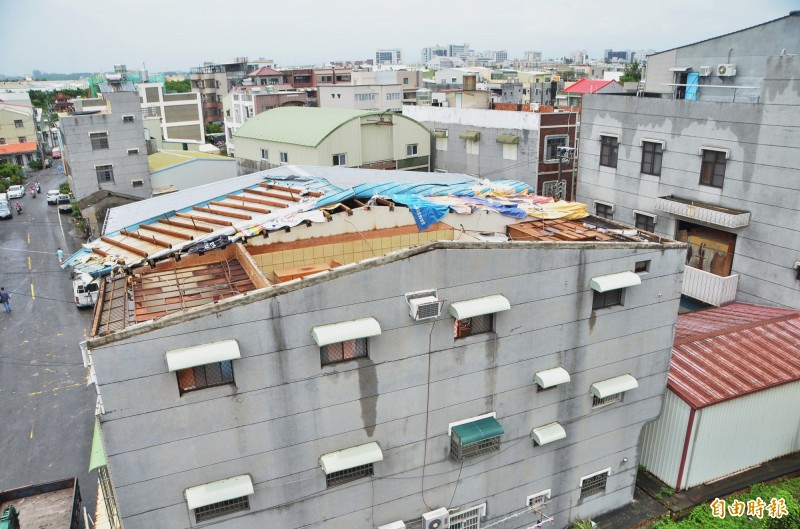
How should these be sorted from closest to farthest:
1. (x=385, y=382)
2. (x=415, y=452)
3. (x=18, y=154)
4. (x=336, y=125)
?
(x=385, y=382)
(x=415, y=452)
(x=336, y=125)
(x=18, y=154)

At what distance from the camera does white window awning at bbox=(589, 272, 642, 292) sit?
45.3 ft

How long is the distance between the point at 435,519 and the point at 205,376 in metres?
6.65

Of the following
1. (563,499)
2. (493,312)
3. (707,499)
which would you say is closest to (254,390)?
(493,312)

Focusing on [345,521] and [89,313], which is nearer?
[345,521]

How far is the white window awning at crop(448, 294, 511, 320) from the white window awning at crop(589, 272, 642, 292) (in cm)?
257

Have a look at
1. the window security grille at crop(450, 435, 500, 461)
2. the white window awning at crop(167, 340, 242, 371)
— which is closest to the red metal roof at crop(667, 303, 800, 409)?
the window security grille at crop(450, 435, 500, 461)

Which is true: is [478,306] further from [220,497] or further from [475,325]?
[220,497]

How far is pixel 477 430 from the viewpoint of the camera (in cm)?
1348

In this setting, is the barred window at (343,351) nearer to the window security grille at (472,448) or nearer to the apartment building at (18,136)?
the window security grille at (472,448)

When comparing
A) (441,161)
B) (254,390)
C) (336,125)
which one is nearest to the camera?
(254,390)

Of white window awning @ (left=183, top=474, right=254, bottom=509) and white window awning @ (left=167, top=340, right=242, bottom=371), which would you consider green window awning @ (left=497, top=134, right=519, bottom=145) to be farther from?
white window awning @ (left=183, top=474, right=254, bottom=509)

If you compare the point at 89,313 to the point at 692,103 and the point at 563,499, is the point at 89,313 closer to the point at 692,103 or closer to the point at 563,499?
the point at 563,499

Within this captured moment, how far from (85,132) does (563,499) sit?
4467 centimetres

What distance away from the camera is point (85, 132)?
44.9 metres
